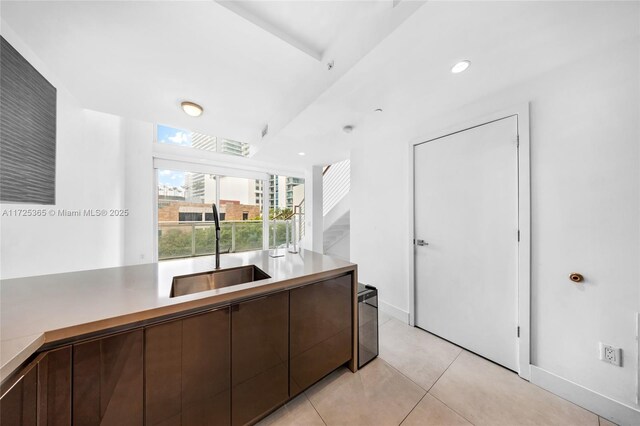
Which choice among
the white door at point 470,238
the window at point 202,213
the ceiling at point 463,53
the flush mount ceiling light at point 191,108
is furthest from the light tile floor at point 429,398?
the window at point 202,213

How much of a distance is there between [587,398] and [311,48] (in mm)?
3026

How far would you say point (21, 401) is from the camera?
61cm

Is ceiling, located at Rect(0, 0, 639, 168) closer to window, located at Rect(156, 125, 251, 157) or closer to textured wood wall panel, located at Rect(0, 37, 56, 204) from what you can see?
textured wood wall panel, located at Rect(0, 37, 56, 204)

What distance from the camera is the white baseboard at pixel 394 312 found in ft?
8.08

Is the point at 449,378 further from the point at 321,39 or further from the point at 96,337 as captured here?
the point at 321,39

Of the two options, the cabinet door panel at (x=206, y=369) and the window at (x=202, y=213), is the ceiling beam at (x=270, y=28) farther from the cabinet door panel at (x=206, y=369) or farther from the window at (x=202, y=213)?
the window at (x=202, y=213)

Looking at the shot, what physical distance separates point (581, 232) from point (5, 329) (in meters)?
2.89

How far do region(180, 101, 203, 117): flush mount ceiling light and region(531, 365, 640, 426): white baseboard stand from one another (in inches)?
145

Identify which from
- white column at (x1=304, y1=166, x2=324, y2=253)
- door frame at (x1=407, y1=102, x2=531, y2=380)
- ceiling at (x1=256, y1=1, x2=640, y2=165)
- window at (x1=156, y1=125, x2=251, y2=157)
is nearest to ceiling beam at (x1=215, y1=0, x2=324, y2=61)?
ceiling at (x1=256, y1=1, x2=640, y2=165)

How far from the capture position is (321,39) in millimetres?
1487

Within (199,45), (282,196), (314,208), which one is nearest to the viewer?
(199,45)

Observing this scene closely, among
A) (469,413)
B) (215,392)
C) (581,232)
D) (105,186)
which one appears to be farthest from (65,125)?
(581,232)

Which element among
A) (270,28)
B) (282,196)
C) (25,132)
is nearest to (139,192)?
(25,132)

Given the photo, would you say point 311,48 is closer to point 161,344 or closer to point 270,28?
point 270,28
